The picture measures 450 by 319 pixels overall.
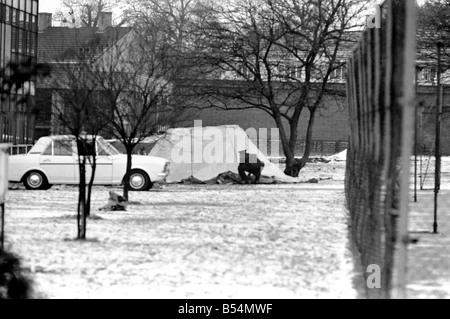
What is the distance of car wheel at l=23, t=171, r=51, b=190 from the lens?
33.2m

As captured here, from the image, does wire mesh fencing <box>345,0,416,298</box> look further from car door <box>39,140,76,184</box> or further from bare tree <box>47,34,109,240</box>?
car door <box>39,140,76,184</box>

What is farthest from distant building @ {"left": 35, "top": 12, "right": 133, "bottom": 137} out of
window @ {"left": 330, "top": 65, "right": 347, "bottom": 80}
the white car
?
window @ {"left": 330, "top": 65, "right": 347, "bottom": 80}

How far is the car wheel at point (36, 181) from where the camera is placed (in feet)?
109

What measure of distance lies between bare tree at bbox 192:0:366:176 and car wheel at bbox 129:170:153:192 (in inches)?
490

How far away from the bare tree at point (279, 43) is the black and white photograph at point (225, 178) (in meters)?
0.10

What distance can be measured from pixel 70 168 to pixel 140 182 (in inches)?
85.4

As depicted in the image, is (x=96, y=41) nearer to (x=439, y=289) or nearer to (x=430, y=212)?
(x=430, y=212)

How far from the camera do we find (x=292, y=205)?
1059 inches

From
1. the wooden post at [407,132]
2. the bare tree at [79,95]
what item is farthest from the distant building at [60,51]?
the wooden post at [407,132]

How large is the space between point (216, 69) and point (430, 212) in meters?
24.1

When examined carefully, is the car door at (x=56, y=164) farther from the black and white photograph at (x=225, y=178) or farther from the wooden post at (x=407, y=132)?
the wooden post at (x=407, y=132)

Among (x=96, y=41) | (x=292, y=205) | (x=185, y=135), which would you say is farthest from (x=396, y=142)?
(x=185, y=135)

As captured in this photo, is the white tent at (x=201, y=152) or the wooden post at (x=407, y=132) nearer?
the wooden post at (x=407, y=132)

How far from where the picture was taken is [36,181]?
33.3 m
